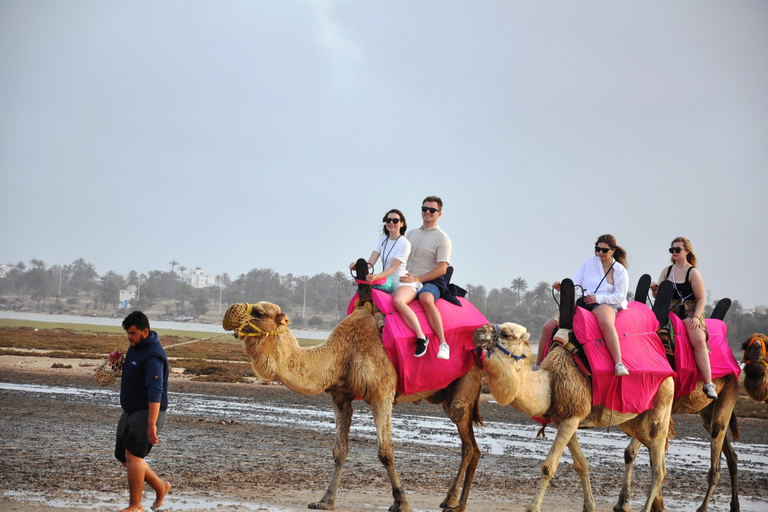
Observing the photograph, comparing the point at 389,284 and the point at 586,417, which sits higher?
the point at 389,284

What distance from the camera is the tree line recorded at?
13875cm

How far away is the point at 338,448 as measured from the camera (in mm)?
9008

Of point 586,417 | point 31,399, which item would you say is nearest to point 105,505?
point 586,417

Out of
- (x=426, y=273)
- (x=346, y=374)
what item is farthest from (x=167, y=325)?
(x=346, y=374)

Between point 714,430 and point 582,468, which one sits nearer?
point 582,468

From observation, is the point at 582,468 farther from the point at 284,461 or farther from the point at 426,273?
the point at 284,461

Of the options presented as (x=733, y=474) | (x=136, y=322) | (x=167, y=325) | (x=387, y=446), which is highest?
(x=136, y=322)

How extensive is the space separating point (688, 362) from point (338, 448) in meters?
4.73

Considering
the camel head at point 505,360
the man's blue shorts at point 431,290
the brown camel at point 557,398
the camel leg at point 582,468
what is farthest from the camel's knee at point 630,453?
the man's blue shorts at point 431,290

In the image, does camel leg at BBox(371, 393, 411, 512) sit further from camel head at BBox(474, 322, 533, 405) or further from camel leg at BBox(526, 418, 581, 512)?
camel leg at BBox(526, 418, 581, 512)

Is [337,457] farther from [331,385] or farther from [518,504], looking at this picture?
[518,504]

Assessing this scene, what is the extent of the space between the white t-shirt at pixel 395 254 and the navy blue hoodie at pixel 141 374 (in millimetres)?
3104

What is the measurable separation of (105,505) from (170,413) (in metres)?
11.4

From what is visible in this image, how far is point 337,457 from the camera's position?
8.98 metres
